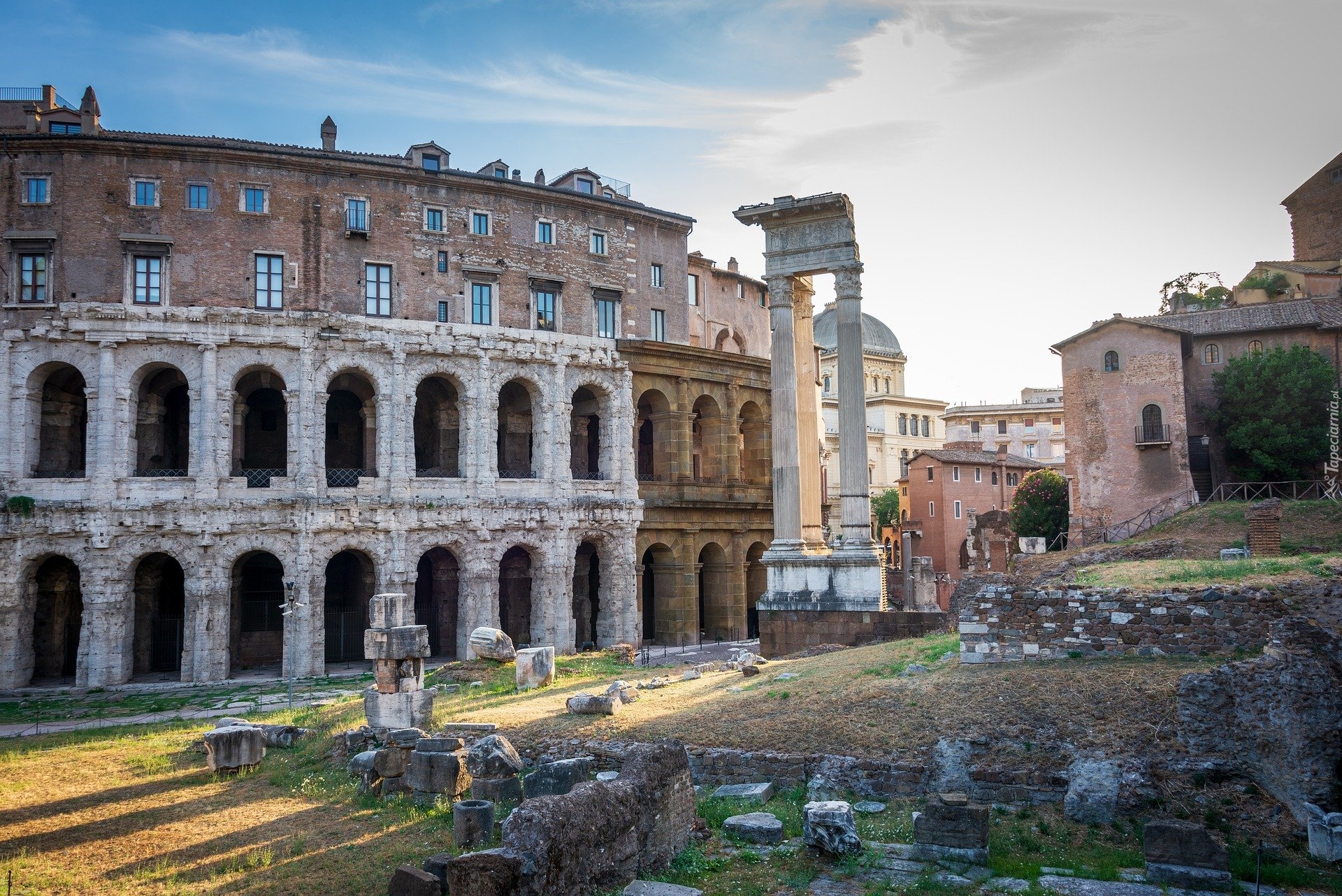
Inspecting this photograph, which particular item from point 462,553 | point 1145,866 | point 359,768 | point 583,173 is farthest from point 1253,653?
point 583,173

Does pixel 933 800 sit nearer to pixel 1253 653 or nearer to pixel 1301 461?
pixel 1253 653

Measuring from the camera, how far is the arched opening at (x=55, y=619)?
32.0 m

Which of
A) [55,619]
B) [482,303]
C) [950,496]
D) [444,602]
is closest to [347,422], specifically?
[482,303]

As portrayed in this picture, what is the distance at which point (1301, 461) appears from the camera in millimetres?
38188

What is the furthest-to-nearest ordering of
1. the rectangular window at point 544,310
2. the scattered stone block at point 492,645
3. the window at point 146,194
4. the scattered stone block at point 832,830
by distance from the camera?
the rectangular window at point 544,310 → the window at point 146,194 → the scattered stone block at point 492,645 → the scattered stone block at point 832,830

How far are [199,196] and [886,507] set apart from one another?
168ft

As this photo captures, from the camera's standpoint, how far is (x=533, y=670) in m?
23.0

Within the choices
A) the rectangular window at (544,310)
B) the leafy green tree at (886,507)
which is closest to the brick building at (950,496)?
the leafy green tree at (886,507)

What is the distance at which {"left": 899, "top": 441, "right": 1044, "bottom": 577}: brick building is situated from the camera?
195 feet

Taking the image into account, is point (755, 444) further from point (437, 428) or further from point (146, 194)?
point (146, 194)

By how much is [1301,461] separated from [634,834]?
124 ft

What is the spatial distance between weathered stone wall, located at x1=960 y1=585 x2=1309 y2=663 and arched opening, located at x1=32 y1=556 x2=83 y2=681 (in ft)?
95.7

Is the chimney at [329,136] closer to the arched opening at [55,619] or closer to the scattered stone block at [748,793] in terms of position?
the arched opening at [55,619]

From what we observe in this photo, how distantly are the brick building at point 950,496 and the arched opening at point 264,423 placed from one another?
116 ft
